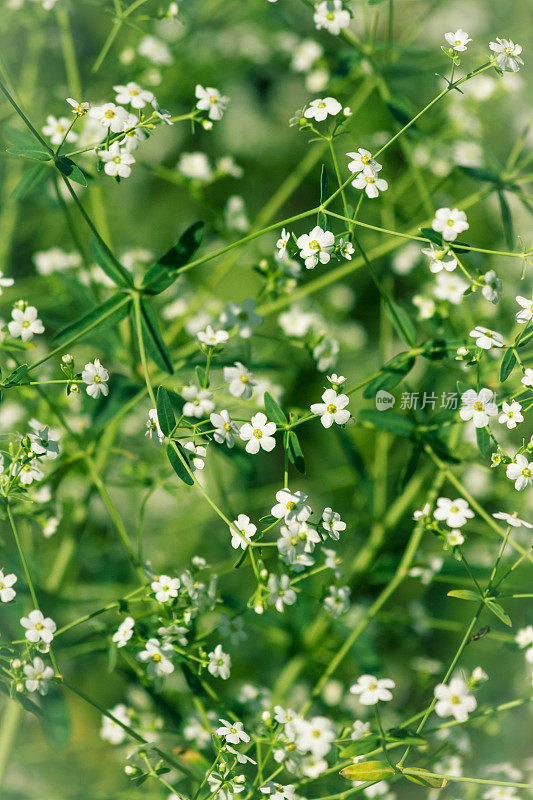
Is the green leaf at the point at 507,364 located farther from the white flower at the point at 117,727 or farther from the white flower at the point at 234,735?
the white flower at the point at 117,727

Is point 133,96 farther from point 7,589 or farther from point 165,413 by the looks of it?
point 7,589

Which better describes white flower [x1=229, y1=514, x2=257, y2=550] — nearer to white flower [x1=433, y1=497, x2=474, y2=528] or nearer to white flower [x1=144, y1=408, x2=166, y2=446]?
white flower [x1=144, y1=408, x2=166, y2=446]

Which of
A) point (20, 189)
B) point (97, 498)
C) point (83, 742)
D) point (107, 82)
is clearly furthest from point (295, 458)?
point (107, 82)

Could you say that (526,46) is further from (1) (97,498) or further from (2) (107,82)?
(1) (97,498)

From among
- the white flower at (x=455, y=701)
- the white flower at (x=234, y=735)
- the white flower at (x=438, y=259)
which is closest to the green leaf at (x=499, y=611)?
the white flower at (x=455, y=701)

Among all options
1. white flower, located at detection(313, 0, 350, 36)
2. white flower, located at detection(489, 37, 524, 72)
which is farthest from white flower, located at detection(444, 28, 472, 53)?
white flower, located at detection(313, 0, 350, 36)
